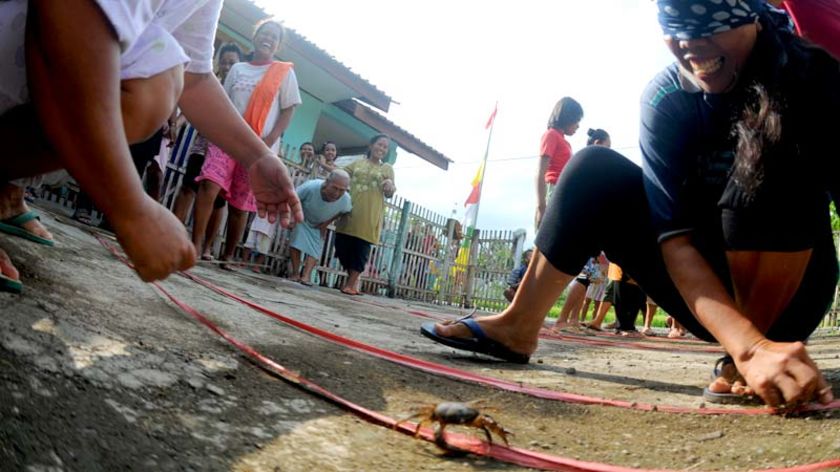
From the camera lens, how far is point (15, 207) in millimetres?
2252

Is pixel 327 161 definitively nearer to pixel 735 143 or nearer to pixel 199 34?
pixel 199 34

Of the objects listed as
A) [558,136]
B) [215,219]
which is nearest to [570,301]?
[558,136]

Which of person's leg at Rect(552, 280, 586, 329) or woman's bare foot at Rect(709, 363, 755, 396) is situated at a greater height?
person's leg at Rect(552, 280, 586, 329)

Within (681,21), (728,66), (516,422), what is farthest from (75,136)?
(728,66)

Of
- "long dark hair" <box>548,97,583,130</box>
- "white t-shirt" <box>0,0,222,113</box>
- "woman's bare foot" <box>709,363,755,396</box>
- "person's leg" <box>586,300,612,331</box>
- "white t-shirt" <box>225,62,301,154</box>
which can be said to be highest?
"long dark hair" <box>548,97,583,130</box>

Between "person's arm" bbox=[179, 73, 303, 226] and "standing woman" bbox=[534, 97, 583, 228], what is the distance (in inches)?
131

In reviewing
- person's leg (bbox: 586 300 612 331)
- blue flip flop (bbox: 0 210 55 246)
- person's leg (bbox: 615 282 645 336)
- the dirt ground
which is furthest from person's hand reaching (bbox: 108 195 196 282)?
person's leg (bbox: 586 300 612 331)

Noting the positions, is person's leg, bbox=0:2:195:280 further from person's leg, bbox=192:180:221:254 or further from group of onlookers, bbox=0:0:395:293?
person's leg, bbox=192:180:221:254

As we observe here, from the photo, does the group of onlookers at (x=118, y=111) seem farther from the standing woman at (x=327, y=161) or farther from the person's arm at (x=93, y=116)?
the standing woman at (x=327, y=161)

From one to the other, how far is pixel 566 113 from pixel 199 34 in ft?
12.4

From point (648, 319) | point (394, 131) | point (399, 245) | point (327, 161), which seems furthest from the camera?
point (394, 131)

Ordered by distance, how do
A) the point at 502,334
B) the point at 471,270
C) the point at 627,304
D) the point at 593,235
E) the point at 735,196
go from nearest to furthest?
1. the point at 735,196
2. the point at 593,235
3. the point at 502,334
4. the point at 627,304
5. the point at 471,270

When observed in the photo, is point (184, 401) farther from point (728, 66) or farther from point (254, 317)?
point (728, 66)

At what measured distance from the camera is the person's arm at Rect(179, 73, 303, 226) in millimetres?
1527
